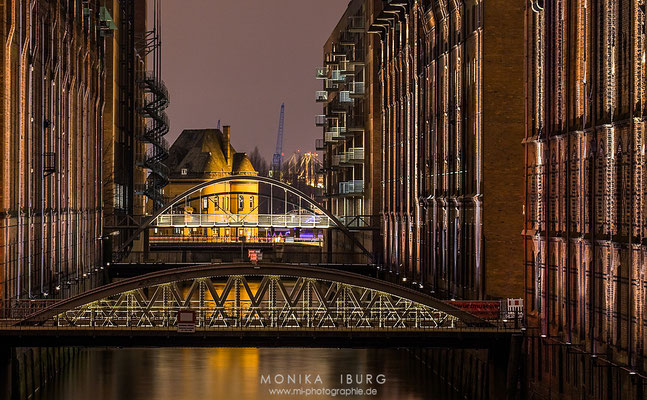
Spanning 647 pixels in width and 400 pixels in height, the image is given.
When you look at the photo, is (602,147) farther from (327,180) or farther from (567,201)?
(327,180)

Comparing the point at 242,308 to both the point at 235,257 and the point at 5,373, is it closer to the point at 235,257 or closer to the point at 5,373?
the point at 5,373

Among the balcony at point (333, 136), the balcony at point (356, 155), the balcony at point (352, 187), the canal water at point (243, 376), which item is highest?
the balcony at point (333, 136)

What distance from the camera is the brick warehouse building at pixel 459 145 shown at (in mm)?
46219

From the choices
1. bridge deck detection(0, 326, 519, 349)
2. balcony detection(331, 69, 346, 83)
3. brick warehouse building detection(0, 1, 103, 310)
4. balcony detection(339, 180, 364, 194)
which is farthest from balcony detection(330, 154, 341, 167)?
bridge deck detection(0, 326, 519, 349)

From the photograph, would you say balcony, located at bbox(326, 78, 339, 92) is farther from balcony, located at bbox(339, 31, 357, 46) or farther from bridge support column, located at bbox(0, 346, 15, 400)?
bridge support column, located at bbox(0, 346, 15, 400)

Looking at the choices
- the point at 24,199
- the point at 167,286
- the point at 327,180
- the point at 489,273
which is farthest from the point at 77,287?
the point at 327,180

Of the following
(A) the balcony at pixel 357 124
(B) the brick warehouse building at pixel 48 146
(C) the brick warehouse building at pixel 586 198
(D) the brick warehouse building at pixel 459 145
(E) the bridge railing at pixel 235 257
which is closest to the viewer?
(C) the brick warehouse building at pixel 586 198

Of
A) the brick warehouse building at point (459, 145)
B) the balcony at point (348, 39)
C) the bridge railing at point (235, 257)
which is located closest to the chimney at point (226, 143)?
the bridge railing at point (235, 257)

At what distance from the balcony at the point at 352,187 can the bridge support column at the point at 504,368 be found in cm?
4817

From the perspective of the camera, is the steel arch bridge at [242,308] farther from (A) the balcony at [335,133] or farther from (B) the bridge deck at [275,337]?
(A) the balcony at [335,133]

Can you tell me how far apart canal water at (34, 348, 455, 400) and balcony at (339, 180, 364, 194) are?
2605 cm

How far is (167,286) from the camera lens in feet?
140

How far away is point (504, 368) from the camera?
3969 centimetres

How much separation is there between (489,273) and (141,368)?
1798cm
